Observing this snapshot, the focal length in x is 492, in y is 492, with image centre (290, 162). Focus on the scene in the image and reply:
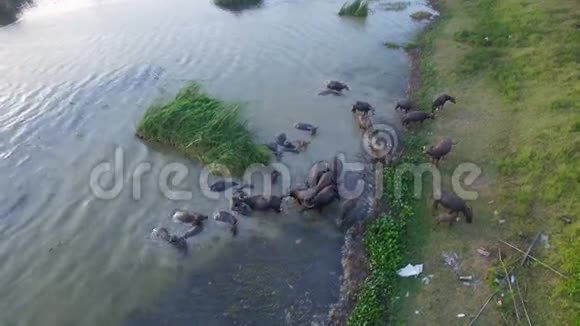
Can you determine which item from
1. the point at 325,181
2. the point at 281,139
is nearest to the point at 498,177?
the point at 325,181

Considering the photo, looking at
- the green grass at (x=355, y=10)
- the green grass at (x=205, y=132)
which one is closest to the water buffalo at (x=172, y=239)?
the green grass at (x=205, y=132)

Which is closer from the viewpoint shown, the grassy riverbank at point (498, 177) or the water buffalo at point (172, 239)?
the grassy riverbank at point (498, 177)

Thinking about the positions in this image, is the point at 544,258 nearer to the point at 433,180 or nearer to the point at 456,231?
the point at 456,231

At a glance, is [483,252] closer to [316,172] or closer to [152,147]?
[316,172]

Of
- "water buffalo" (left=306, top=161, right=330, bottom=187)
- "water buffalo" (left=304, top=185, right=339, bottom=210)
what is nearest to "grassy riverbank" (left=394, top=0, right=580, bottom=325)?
"water buffalo" (left=304, top=185, right=339, bottom=210)

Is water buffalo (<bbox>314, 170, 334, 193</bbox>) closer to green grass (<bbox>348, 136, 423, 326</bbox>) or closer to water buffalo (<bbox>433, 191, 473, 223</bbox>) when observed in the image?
green grass (<bbox>348, 136, 423, 326</bbox>)

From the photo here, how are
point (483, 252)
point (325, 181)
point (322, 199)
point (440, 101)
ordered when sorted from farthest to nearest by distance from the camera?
1. point (440, 101)
2. point (325, 181)
3. point (322, 199)
4. point (483, 252)

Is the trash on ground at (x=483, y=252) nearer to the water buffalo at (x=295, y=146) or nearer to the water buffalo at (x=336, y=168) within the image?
the water buffalo at (x=336, y=168)
